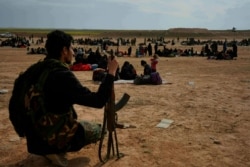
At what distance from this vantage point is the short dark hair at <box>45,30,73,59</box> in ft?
12.4

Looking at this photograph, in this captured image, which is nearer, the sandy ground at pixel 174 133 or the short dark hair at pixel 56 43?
the short dark hair at pixel 56 43

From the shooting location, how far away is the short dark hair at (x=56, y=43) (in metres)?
3.78

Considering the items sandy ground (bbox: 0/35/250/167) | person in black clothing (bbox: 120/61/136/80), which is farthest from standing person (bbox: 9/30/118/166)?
person in black clothing (bbox: 120/61/136/80)

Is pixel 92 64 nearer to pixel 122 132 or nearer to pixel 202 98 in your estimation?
pixel 202 98

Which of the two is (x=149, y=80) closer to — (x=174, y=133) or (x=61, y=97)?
(x=174, y=133)

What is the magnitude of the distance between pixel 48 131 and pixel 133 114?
168 inches

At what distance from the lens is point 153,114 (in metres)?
7.98

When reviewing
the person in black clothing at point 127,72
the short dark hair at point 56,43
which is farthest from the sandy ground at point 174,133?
the person in black clothing at point 127,72

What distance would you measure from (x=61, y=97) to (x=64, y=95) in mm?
59

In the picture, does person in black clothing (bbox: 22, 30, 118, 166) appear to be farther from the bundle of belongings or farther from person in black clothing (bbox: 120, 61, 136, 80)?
person in black clothing (bbox: 120, 61, 136, 80)

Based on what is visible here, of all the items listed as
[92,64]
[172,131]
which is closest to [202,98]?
[172,131]

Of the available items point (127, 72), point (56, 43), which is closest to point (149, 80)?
point (127, 72)

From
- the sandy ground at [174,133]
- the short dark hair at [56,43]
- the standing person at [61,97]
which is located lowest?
the sandy ground at [174,133]

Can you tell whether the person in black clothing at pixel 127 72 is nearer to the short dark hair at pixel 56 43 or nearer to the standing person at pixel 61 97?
the standing person at pixel 61 97
